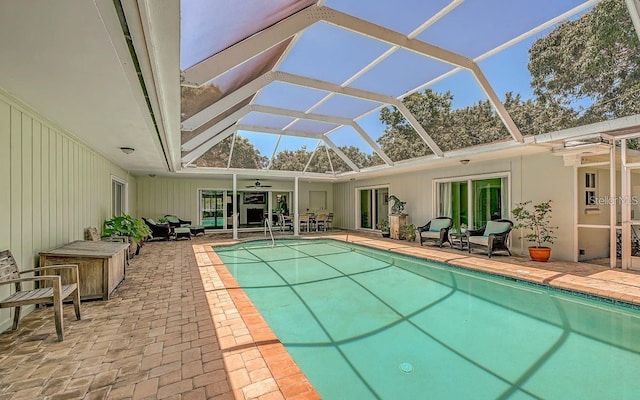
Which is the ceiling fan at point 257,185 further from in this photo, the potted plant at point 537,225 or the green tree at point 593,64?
the green tree at point 593,64

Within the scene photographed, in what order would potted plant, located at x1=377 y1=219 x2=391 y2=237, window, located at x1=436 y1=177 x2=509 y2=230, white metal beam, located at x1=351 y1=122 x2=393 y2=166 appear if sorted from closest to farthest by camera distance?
window, located at x1=436 y1=177 x2=509 y2=230
white metal beam, located at x1=351 y1=122 x2=393 y2=166
potted plant, located at x1=377 y1=219 x2=391 y2=237

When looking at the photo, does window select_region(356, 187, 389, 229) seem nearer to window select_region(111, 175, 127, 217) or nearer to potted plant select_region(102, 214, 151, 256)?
potted plant select_region(102, 214, 151, 256)

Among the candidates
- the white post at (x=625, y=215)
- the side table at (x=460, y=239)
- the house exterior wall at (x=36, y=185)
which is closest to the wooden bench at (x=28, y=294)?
Result: the house exterior wall at (x=36, y=185)

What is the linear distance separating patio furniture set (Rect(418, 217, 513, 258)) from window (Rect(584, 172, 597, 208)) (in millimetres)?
1711

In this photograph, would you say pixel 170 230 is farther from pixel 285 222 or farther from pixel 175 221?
pixel 285 222

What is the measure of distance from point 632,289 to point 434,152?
15.6 ft

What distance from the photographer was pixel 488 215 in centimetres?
840

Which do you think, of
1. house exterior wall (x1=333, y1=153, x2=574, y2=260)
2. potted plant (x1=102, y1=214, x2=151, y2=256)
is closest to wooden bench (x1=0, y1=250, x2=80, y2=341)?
potted plant (x1=102, y1=214, x2=151, y2=256)

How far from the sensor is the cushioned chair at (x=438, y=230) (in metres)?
8.54

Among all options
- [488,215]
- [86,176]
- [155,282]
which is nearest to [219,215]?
[86,176]

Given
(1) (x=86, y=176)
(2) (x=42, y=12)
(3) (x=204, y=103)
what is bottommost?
(1) (x=86, y=176)

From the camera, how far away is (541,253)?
6.44m

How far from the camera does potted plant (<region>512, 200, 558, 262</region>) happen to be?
6.50 metres

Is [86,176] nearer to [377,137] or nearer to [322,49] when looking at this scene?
[322,49]
